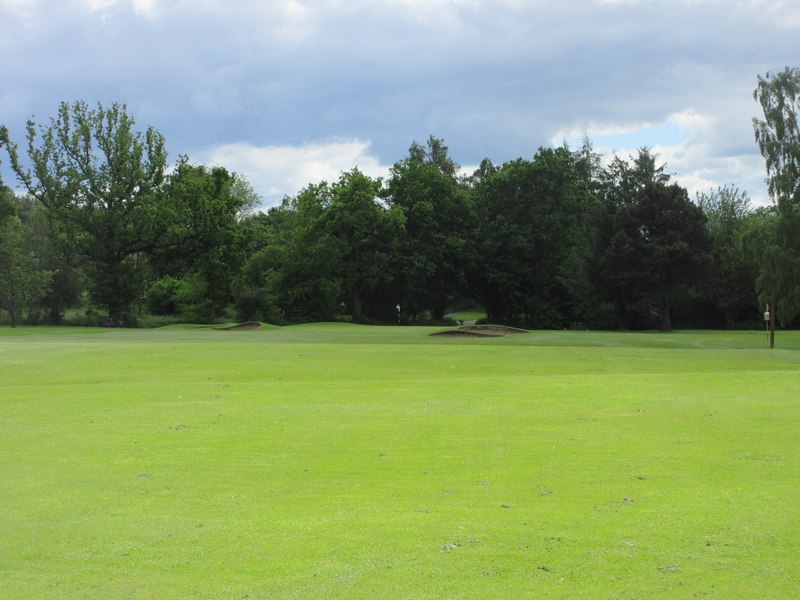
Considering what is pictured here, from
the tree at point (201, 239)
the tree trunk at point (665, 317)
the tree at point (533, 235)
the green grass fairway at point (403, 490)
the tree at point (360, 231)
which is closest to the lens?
the green grass fairway at point (403, 490)

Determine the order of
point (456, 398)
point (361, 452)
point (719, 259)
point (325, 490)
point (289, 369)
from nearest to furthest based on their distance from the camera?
1. point (325, 490)
2. point (361, 452)
3. point (456, 398)
4. point (289, 369)
5. point (719, 259)

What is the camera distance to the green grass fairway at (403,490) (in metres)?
7.04

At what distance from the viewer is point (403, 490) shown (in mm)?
10242

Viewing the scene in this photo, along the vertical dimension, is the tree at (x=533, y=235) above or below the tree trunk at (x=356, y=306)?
above

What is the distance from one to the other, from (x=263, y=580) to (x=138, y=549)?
5.39 ft

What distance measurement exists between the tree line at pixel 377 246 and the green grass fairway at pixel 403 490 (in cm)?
4901

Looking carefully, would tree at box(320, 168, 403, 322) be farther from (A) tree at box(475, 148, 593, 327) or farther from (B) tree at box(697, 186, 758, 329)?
(B) tree at box(697, 186, 758, 329)

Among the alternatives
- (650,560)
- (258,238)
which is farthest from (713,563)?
(258,238)

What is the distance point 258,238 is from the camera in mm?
93062

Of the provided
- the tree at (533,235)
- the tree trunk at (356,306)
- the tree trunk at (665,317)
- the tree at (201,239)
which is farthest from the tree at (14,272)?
the tree trunk at (665,317)

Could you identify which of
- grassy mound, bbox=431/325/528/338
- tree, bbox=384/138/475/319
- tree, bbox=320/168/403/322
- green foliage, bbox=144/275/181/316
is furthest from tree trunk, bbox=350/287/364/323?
grassy mound, bbox=431/325/528/338

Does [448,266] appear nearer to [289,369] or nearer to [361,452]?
[289,369]

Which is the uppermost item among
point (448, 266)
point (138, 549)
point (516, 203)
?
point (516, 203)

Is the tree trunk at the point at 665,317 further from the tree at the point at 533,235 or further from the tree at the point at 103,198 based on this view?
the tree at the point at 103,198
